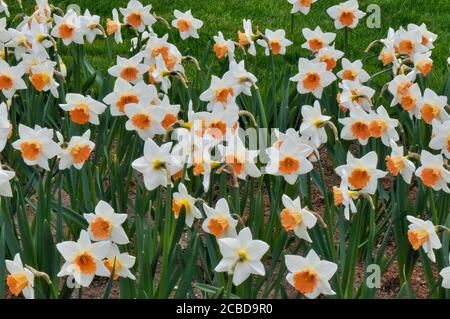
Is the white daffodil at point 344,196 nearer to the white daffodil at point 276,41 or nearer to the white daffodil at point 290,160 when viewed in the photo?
the white daffodil at point 290,160

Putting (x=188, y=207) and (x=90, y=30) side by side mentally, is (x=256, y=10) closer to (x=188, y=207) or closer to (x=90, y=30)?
(x=90, y=30)

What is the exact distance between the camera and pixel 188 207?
8.13ft

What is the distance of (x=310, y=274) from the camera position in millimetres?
2209

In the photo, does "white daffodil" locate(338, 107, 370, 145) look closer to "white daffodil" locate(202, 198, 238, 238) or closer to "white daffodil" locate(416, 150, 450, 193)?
"white daffodil" locate(416, 150, 450, 193)

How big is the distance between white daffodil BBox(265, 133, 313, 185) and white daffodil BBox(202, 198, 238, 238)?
265mm

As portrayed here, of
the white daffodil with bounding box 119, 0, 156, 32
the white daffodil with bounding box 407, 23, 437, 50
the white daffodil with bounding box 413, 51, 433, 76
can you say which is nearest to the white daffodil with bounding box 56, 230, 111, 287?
the white daffodil with bounding box 413, 51, 433, 76

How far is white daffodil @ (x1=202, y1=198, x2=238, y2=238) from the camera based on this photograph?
235cm

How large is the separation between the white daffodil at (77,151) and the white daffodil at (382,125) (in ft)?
3.01

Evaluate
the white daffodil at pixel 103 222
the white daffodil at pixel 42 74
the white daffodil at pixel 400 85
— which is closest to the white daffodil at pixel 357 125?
the white daffodil at pixel 400 85

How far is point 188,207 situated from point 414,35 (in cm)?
160

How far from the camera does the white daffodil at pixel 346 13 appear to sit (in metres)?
3.87

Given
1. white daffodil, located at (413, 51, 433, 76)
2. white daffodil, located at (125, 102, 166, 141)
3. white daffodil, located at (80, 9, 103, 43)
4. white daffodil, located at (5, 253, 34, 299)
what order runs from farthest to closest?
white daffodil, located at (80, 9, 103, 43), white daffodil, located at (413, 51, 433, 76), white daffodil, located at (125, 102, 166, 141), white daffodil, located at (5, 253, 34, 299)

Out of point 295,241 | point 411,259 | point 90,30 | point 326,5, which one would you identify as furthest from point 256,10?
point 411,259

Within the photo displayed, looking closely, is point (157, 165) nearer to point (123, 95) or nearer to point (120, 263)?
point (120, 263)
